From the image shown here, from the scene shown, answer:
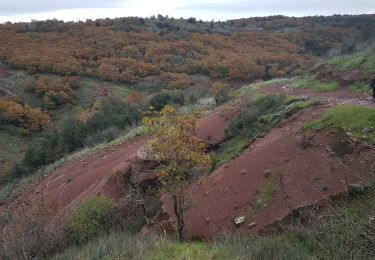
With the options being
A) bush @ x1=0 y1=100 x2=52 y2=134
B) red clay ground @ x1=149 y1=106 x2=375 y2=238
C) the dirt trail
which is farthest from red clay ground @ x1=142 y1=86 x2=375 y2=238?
bush @ x1=0 y1=100 x2=52 y2=134

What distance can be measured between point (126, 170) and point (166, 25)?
62557 mm

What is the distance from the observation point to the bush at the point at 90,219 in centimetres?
1184

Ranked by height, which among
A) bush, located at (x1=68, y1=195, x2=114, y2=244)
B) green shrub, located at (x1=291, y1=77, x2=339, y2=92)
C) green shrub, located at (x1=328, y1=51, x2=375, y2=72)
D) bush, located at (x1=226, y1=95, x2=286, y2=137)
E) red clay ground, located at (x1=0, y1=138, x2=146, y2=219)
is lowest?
red clay ground, located at (x1=0, y1=138, x2=146, y2=219)

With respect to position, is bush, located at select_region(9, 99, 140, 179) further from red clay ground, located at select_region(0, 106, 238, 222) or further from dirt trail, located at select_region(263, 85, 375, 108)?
dirt trail, located at select_region(263, 85, 375, 108)

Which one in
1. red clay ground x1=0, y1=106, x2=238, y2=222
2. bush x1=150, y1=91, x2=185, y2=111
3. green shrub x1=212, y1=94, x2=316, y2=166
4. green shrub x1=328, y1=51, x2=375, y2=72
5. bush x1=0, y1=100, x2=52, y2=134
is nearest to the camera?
green shrub x1=212, y1=94, x2=316, y2=166

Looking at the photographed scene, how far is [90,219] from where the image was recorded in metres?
12.2

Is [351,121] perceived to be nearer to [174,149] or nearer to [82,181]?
[174,149]

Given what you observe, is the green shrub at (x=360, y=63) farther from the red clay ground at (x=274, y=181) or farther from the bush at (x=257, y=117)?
the red clay ground at (x=274, y=181)

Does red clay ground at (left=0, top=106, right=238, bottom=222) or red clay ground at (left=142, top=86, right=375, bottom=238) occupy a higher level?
red clay ground at (left=142, top=86, right=375, bottom=238)

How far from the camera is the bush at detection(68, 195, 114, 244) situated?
11836mm

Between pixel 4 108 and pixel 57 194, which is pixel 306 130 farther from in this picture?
pixel 4 108

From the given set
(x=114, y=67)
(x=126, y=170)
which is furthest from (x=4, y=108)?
(x=126, y=170)

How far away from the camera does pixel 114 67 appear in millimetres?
52438

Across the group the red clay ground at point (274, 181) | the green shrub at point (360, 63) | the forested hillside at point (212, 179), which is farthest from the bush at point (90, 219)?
the green shrub at point (360, 63)
